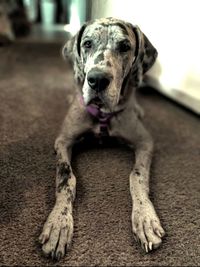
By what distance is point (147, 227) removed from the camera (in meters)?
1.33

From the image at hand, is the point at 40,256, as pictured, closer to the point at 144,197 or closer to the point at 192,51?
the point at 144,197

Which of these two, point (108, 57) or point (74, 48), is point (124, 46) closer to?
point (108, 57)

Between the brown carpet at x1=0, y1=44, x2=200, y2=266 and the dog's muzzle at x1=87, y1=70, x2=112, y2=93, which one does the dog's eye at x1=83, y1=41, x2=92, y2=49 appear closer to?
the dog's muzzle at x1=87, y1=70, x2=112, y2=93

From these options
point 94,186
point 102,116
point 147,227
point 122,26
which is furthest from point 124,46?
point 147,227

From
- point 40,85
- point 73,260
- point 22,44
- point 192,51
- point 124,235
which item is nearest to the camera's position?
point 73,260

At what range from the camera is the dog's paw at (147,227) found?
128cm

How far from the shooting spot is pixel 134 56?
1763 millimetres

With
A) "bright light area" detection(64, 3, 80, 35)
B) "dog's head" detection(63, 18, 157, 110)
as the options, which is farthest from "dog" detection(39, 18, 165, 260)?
"bright light area" detection(64, 3, 80, 35)

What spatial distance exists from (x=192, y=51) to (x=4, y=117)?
3.85 feet

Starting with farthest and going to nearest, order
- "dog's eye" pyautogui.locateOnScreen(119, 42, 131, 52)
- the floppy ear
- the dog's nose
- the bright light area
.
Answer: the bright light area < the floppy ear < "dog's eye" pyautogui.locateOnScreen(119, 42, 131, 52) < the dog's nose

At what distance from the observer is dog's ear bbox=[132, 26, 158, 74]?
1.77 m

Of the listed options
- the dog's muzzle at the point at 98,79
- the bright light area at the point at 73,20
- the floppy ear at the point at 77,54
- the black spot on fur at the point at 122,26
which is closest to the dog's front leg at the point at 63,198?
the floppy ear at the point at 77,54

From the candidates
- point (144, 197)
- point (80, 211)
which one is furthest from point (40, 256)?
point (144, 197)

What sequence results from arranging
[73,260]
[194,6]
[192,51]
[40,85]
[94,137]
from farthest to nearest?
[40,85]
[192,51]
[194,6]
[94,137]
[73,260]
